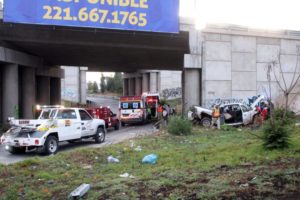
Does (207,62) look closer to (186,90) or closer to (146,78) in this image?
(186,90)

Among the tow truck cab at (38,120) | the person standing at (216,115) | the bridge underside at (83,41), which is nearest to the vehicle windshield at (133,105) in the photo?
the bridge underside at (83,41)

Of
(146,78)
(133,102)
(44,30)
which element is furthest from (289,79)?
(146,78)

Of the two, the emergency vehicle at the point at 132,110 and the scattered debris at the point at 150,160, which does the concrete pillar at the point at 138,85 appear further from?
the scattered debris at the point at 150,160

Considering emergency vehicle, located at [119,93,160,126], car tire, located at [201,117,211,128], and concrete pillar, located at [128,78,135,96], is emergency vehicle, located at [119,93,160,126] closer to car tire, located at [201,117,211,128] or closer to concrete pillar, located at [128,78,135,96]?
car tire, located at [201,117,211,128]

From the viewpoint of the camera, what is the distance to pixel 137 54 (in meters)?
37.9

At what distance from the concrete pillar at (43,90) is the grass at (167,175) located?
103 ft

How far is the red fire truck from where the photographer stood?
89.6 feet

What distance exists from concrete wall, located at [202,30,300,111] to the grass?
17875 mm

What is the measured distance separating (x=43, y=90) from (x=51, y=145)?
2794cm

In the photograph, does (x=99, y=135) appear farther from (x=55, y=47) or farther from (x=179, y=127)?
(x=55, y=47)

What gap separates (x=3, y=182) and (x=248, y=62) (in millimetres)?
25306

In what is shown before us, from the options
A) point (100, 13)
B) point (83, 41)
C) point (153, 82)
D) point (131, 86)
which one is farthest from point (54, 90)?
point (131, 86)

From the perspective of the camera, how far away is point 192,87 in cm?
3170

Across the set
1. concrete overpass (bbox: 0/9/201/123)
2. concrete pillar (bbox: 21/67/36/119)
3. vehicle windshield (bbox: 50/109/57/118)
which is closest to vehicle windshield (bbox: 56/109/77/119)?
vehicle windshield (bbox: 50/109/57/118)
